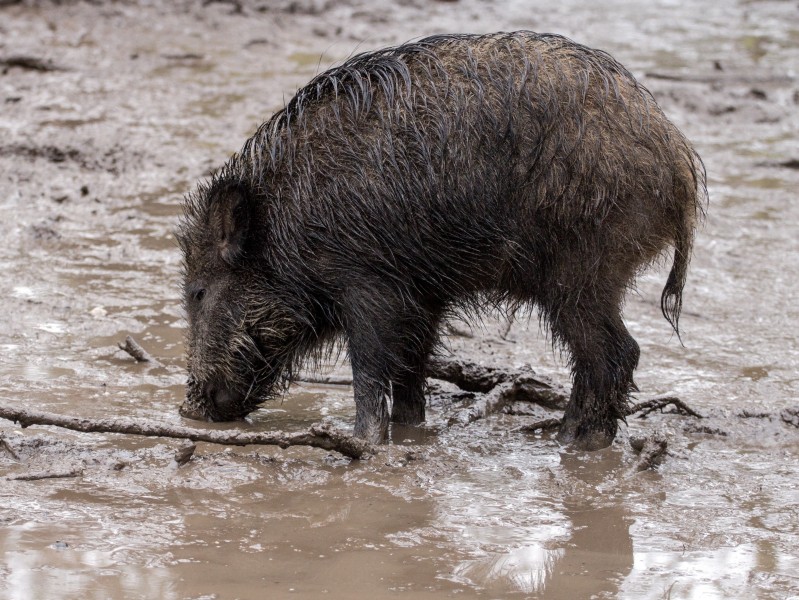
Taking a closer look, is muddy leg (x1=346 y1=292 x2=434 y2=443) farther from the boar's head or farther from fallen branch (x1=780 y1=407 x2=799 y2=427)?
fallen branch (x1=780 y1=407 x2=799 y2=427)

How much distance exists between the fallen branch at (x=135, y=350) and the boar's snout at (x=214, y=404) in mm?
656

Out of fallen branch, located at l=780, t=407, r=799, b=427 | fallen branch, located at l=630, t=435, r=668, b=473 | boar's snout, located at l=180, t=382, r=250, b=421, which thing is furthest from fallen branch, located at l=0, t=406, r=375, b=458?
fallen branch, located at l=780, t=407, r=799, b=427

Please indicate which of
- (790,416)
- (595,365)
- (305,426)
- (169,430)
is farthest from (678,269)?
(169,430)

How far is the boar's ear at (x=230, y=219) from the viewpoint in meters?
5.61

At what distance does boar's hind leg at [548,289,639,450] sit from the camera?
5.46 meters

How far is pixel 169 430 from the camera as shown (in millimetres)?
4949

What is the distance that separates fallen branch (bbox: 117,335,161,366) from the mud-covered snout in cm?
55

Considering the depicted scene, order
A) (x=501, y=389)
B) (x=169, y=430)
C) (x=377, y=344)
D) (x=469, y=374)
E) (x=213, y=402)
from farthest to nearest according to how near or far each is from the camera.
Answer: (x=469, y=374), (x=501, y=389), (x=213, y=402), (x=377, y=344), (x=169, y=430)

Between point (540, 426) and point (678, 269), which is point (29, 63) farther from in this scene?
point (678, 269)

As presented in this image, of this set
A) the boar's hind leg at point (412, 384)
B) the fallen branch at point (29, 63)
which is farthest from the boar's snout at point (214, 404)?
the fallen branch at point (29, 63)

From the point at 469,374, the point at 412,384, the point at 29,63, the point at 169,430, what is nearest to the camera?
the point at 169,430

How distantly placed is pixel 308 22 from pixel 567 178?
10313mm

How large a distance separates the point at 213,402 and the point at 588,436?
1827 mm

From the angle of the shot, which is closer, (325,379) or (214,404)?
(214,404)
